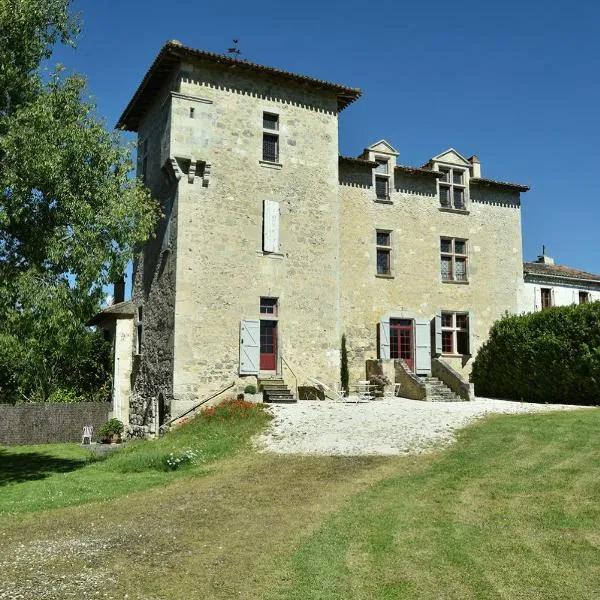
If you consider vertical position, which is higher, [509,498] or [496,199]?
[496,199]

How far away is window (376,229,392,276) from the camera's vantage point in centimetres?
2273

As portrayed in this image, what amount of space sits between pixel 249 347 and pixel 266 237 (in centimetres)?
360

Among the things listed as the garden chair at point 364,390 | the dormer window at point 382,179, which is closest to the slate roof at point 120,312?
the garden chair at point 364,390

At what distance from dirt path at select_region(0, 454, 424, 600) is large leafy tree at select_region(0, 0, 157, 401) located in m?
4.08

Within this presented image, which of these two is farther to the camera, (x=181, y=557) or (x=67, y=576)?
(x=181, y=557)

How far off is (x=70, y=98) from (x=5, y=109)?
1.41 m

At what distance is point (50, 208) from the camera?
13.0 m

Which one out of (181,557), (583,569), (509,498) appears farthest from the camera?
(509,498)

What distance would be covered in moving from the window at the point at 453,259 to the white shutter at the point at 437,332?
1.69 m

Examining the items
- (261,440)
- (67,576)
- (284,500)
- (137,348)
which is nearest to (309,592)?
(67,576)

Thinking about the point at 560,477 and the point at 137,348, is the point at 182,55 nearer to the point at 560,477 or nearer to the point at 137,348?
the point at 137,348

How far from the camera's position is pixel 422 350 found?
73.0ft

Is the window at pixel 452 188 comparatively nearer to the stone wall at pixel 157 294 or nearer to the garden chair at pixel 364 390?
the garden chair at pixel 364 390

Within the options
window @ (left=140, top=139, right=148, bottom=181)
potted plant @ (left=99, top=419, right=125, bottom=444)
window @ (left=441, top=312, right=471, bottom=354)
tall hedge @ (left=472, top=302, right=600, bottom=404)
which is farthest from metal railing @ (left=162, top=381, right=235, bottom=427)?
tall hedge @ (left=472, top=302, right=600, bottom=404)
